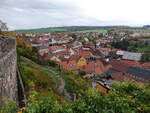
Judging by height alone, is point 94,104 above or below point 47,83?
above

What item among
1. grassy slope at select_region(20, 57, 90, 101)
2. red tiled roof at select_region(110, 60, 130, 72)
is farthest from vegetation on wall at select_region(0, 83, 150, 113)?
red tiled roof at select_region(110, 60, 130, 72)

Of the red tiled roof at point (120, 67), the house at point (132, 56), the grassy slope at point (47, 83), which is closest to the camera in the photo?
the grassy slope at point (47, 83)

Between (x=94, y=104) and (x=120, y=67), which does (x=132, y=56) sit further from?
(x=94, y=104)

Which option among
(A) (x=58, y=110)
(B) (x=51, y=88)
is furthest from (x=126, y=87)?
(B) (x=51, y=88)

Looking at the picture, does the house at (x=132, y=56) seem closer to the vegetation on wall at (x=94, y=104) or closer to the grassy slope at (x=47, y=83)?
the grassy slope at (x=47, y=83)

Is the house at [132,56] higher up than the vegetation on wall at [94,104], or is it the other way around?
the vegetation on wall at [94,104]

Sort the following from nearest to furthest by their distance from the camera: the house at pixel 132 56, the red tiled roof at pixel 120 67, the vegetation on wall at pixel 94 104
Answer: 1. the vegetation on wall at pixel 94 104
2. the red tiled roof at pixel 120 67
3. the house at pixel 132 56

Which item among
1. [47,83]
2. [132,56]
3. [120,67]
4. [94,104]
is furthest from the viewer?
[132,56]

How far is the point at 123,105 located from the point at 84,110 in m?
0.95

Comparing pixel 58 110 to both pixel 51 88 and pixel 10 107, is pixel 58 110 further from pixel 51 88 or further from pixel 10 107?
pixel 51 88

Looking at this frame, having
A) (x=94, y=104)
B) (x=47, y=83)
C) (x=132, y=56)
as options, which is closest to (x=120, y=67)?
(x=132, y=56)

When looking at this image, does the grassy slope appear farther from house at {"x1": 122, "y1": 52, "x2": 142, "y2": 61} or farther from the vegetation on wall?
house at {"x1": 122, "y1": 52, "x2": 142, "y2": 61}

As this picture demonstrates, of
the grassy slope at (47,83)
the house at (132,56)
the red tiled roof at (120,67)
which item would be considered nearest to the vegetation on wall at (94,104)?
the grassy slope at (47,83)

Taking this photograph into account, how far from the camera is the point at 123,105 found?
16.3ft
